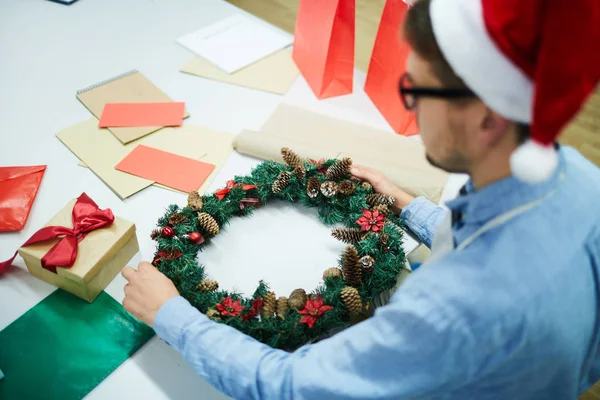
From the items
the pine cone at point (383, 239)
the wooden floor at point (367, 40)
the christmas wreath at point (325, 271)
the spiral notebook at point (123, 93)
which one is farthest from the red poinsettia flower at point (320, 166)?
the wooden floor at point (367, 40)

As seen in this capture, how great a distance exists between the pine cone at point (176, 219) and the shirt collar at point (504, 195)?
0.58 meters

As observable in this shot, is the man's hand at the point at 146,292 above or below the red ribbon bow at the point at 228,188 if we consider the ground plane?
below

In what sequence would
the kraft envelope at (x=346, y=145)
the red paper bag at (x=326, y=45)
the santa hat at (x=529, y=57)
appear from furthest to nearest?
the red paper bag at (x=326, y=45) → the kraft envelope at (x=346, y=145) → the santa hat at (x=529, y=57)

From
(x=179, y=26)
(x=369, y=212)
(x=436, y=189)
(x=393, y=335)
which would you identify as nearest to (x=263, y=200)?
(x=369, y=212)

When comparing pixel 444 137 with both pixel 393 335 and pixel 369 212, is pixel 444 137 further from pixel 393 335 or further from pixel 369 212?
pixel 369 212

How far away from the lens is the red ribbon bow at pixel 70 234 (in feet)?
3.12

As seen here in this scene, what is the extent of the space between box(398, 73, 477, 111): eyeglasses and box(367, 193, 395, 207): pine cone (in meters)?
0.42

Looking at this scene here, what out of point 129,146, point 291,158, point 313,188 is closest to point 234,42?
point 129,146

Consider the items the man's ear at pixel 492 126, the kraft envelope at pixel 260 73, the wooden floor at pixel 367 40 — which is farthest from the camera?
the wooden floor at pixel 367 40

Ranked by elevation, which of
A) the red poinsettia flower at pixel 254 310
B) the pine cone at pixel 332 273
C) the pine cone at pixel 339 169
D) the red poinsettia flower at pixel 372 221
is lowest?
the red poinsettia flower at pixel 254 310

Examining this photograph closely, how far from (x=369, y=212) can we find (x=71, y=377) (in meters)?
0.64

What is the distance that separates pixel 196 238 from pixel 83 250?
0.69 ft

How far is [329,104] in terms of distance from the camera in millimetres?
1500

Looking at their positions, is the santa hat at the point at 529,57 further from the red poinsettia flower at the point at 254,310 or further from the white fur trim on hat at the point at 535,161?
the red poinsettia flower at the point at 254,310
